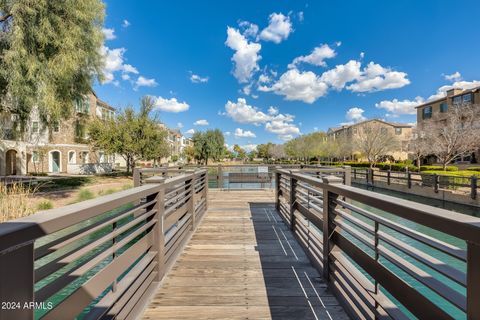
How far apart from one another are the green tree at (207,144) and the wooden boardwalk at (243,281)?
35409 mm

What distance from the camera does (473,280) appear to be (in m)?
0.91

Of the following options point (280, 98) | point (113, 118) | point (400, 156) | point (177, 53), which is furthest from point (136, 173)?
point (400, 156)

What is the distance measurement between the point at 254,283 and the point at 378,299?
124 centimetres

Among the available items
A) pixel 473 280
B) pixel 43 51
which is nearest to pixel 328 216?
pixel 473 280

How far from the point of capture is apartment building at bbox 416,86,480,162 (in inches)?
941

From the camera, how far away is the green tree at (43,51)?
7758 millimetres

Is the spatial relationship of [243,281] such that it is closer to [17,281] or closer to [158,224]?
[158,224]

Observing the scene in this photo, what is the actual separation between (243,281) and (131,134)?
17023 millimetres

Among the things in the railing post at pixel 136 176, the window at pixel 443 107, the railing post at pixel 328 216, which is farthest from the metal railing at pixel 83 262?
the window at pixel 443 107

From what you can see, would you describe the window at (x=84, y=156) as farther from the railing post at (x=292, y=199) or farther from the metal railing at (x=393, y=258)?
the metal railing at (x=393, y=258)

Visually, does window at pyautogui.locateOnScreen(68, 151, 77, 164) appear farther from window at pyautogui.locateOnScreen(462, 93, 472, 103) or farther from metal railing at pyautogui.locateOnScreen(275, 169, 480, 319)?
window at pyautogui.locateOnScreen(462, 93, 472, 103)

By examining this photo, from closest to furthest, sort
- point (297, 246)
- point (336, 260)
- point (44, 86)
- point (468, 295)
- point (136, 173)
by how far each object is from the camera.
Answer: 1. point (468, 295)
2. point (336, 260)
3. point (297, 246)
4. point (136, 173)
5. point (44, 86)

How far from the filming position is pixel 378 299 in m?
1.60

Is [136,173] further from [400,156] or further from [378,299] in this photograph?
[400,156]
